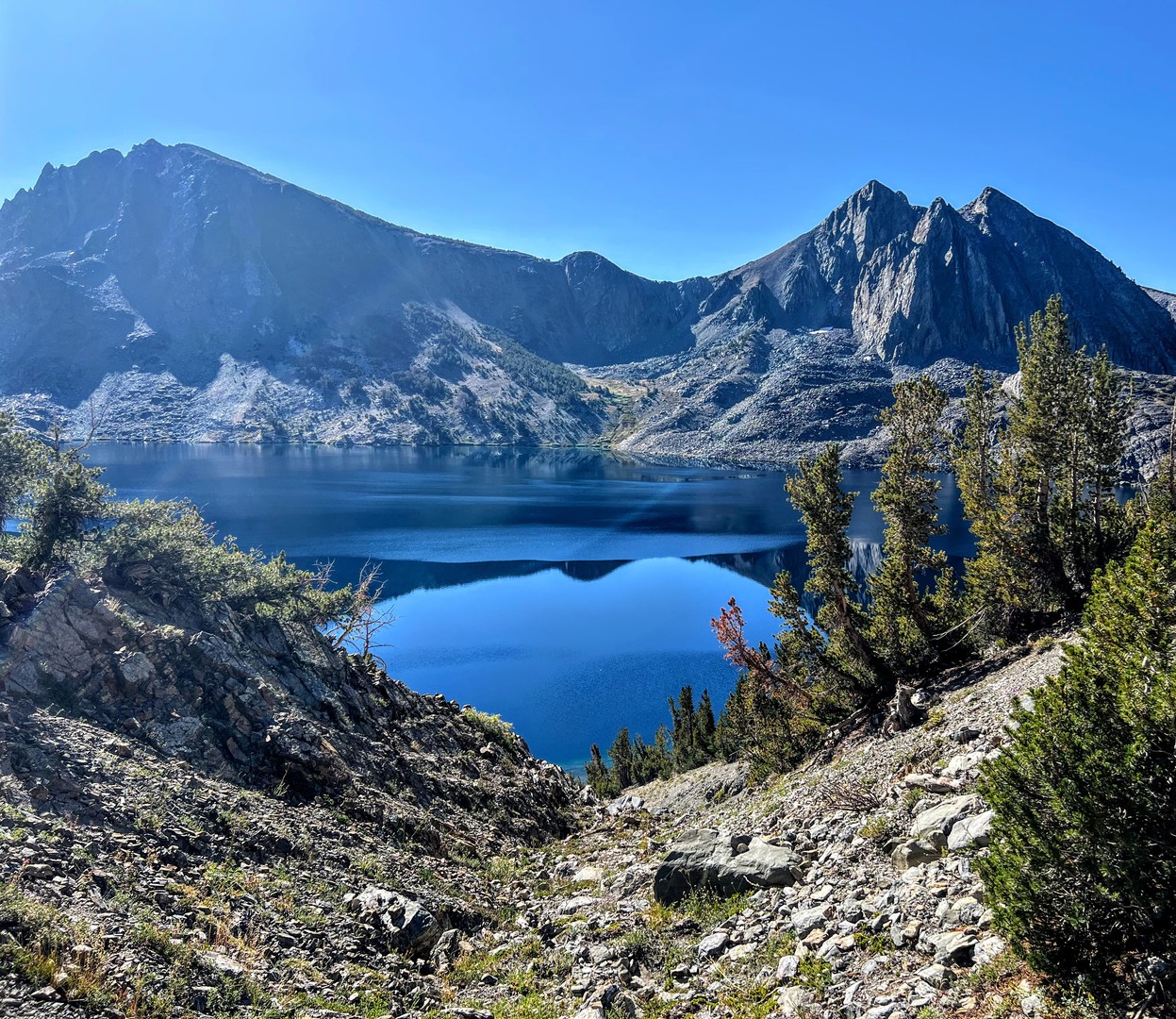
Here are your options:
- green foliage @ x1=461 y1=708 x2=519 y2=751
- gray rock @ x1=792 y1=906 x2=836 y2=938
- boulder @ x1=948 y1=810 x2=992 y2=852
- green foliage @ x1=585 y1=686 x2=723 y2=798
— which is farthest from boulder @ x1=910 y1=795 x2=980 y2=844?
green foliage @ x1=585 y1=686 x2=723 y2=798

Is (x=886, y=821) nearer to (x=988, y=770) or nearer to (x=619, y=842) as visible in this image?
(x=988, y=770)

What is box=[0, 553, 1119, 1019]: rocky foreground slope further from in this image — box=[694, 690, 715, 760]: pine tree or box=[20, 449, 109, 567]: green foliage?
box=[694, 690, 715, 760]: pine tree

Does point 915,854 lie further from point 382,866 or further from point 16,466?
point 16,466

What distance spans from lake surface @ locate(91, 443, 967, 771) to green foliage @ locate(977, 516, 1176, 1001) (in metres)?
42.0

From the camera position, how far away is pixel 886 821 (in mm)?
11656

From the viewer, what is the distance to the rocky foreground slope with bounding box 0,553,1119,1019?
858cm

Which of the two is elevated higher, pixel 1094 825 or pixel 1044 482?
pixel 1044 482

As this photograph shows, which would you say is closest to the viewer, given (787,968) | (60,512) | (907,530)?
(787,968)

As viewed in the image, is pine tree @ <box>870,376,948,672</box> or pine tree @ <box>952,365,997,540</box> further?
pine tree @ <box>952,365,997,540</box>

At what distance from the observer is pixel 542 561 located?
89.1 meters

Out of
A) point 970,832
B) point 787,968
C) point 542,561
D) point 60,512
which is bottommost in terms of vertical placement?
point 787,968

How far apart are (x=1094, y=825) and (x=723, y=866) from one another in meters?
7.77

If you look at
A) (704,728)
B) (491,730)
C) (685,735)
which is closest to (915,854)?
(491,730)

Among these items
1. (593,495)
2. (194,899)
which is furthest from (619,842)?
(593,495)
